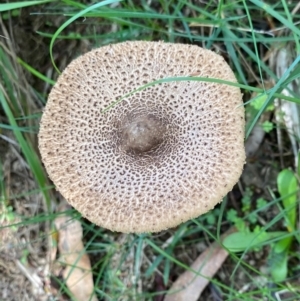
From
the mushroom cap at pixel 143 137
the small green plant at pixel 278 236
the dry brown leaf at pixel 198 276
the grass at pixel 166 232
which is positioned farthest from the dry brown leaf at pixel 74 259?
the small green plant at pixel 278 236

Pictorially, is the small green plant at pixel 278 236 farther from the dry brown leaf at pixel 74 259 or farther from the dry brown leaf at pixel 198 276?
the dry brown leaf at pixel 74 259

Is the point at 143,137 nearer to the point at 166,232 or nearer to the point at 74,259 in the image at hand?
the point at 166,232

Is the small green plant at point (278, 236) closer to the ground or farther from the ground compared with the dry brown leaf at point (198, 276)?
farther from the ground

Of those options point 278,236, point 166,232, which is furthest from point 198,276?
point 278,236

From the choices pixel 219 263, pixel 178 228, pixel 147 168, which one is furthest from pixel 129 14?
pixel 219 263

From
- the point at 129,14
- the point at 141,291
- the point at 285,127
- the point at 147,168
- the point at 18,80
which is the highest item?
the point at 129,14

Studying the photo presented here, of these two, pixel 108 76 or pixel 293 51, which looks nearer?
pixel 108 76

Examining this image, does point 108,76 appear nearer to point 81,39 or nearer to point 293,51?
point 81,39
